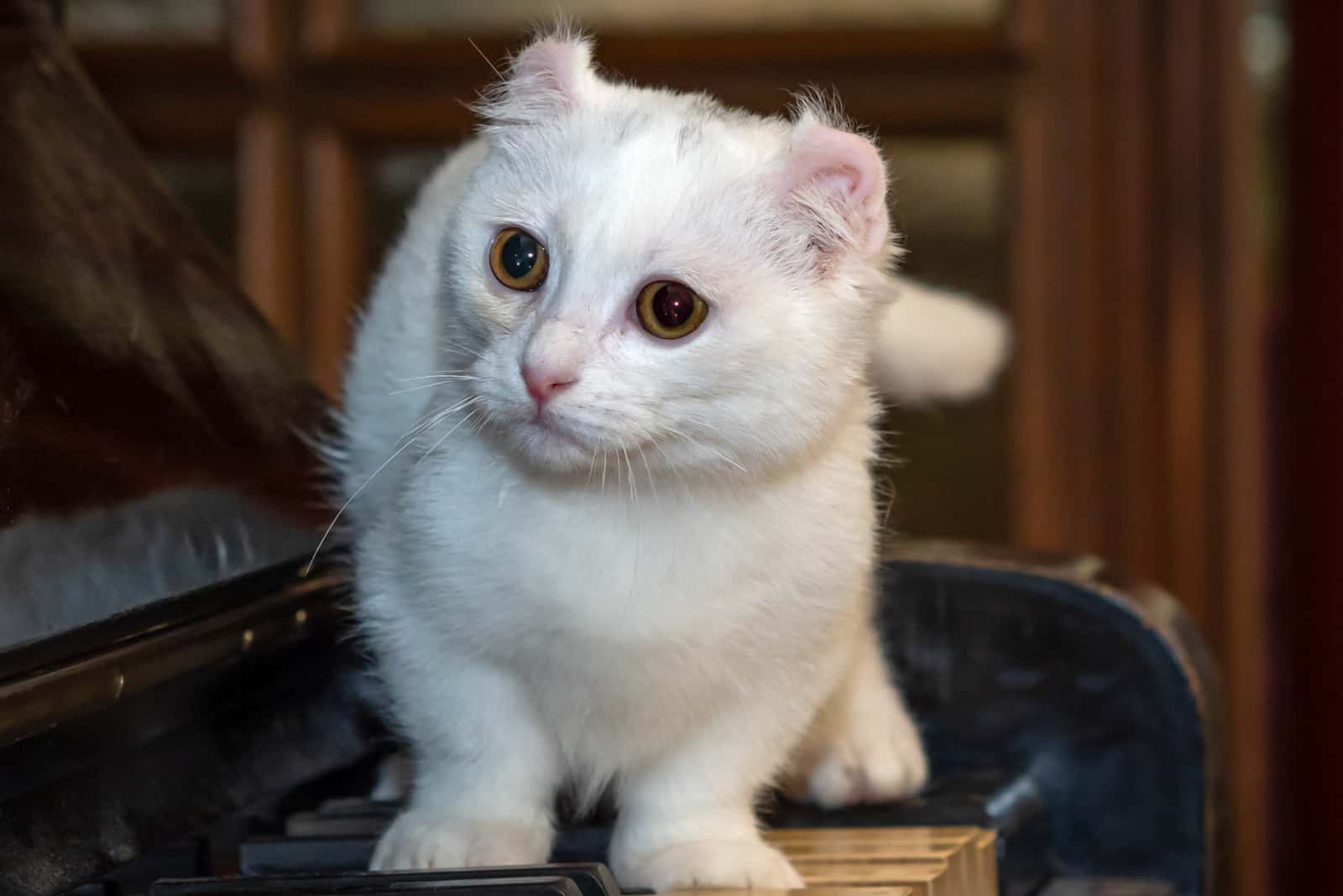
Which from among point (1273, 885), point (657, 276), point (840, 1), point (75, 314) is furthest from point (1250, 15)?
point (75, 314)

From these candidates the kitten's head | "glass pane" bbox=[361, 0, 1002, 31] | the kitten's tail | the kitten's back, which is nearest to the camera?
the kitten's head

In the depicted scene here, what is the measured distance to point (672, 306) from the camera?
0.93 meters

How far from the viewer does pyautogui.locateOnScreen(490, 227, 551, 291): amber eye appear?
974 millimetres

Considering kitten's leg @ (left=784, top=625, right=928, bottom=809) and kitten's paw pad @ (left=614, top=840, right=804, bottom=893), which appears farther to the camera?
kitten's leg @ (left=784, top=625, right=928, bottom=809)

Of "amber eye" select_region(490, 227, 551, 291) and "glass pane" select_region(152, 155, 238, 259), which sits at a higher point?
"glass pane" select_region(152, 155, 238, 259)

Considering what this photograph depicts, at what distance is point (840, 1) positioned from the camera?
7.90 feet

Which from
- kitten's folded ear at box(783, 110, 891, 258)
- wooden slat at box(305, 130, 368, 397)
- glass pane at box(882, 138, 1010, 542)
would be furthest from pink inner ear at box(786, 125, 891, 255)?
wooden slat at box(305, 130, 368, 397)

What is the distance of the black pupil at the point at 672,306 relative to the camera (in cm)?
93

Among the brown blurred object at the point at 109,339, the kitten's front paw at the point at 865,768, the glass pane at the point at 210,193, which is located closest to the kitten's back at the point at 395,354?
the brown blurred object at the point at 109,339

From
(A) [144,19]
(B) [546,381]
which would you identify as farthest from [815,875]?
(A) [144,19]

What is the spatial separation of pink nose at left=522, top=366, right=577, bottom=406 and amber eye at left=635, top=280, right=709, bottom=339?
6cm

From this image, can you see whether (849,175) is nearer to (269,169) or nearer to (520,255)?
(520,255)

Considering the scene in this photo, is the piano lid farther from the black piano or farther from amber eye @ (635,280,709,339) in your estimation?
amber eye @ (635,280,709,339)

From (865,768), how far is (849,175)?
448 mm
